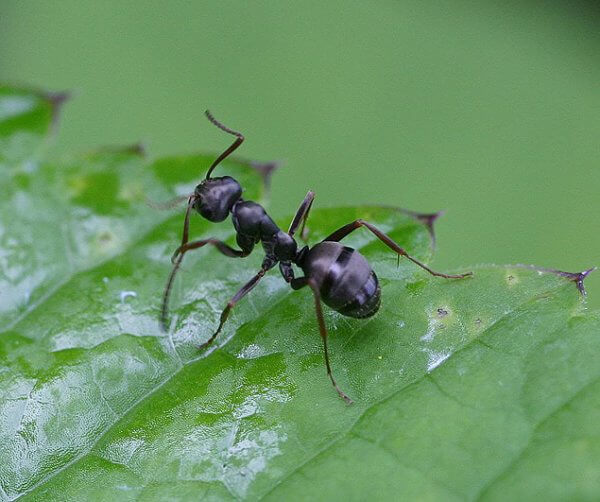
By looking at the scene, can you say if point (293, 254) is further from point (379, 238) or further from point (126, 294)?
point (126, 294)

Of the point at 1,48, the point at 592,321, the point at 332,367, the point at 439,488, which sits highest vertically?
the point at 592,321

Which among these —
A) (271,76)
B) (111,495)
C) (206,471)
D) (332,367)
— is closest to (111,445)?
(111,495)

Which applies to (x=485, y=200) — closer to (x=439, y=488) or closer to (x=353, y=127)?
(x=353, y=127)

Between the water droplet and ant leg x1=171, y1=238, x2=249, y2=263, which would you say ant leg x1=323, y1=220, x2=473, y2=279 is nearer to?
ant leg x1=171, y1=238, x2=249, y2=263

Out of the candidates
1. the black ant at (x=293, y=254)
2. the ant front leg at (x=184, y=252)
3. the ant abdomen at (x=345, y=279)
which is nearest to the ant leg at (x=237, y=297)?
the black ant at (x=293, y=254)

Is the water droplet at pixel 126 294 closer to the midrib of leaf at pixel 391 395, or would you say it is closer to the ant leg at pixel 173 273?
the ant leg at pixel 173 273

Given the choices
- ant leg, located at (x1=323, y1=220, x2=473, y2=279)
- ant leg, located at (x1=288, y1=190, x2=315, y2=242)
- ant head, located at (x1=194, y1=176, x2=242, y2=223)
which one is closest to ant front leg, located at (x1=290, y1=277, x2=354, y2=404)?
ant leg, located at (x1=323, y1=220, x2=473, y2=279)
